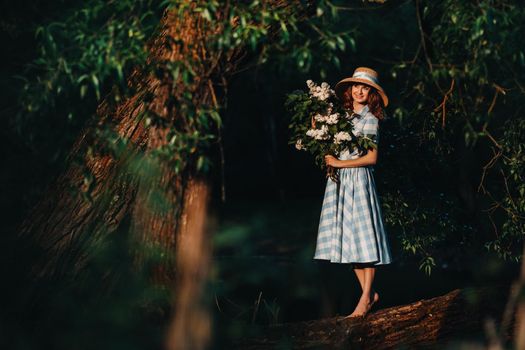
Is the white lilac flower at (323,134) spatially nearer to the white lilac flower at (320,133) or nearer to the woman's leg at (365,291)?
the white lilac flower at (320,133)

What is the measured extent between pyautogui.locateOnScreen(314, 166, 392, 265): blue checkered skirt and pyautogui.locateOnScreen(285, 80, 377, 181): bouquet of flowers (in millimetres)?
164

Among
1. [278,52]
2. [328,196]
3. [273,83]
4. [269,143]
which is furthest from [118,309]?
[269,143]

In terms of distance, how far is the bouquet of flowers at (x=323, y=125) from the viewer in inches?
289

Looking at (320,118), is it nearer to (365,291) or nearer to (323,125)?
(323,125)

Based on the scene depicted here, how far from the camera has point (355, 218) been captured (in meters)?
7.50

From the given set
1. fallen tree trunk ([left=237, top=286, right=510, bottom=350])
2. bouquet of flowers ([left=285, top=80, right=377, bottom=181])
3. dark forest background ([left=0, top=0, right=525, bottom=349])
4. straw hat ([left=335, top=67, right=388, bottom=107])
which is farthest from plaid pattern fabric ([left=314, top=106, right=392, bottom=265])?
dark forest background ([left=0, top=0, right=525, bottom=349])

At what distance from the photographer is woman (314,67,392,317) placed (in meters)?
7.43

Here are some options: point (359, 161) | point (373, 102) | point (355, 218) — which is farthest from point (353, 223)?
point (373, 102)

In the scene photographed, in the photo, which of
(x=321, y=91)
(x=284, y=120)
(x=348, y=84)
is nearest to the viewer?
(x=321, y=91)

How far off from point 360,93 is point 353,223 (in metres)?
1.15

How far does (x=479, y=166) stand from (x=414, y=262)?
4.38m

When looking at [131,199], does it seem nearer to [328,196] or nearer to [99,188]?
[99,188]

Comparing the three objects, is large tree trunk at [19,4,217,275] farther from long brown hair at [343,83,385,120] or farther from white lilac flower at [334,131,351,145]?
long brown hair at [343,83,385,120]

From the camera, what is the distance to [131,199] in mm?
A: 7105
